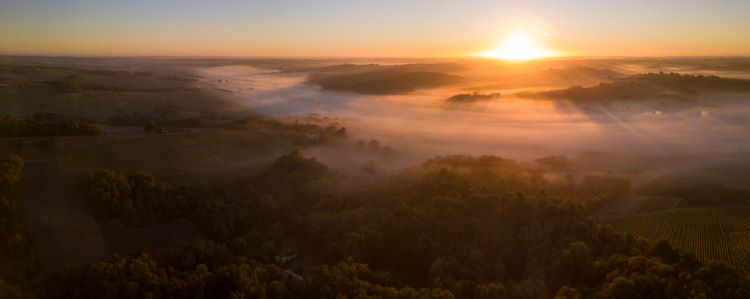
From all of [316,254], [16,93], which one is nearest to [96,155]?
[316,254]

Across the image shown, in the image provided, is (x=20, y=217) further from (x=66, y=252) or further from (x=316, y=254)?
(x=316, y=254)

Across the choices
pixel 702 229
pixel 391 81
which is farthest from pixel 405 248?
pixel 391 81

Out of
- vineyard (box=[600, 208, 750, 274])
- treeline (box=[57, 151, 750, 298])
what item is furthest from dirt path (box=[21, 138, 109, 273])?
vineyard (box=[600, 208, 750, 274])

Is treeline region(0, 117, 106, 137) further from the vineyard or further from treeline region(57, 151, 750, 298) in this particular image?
the vineyard

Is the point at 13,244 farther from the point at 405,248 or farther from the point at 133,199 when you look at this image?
the point at 405,248

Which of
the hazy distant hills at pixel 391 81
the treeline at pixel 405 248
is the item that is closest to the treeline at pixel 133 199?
the treeline at pixel 405 248

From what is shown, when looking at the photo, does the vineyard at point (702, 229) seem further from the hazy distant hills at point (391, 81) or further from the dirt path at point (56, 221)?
the hazy distant hills at point (391, 81)
